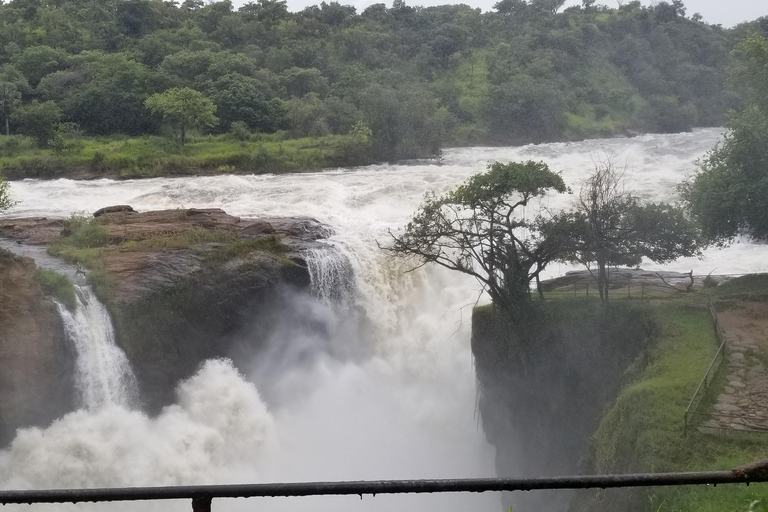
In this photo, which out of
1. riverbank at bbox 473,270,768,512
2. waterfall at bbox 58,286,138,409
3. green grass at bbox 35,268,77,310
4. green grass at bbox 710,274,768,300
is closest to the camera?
riverbank at bbox 473,270,768,512

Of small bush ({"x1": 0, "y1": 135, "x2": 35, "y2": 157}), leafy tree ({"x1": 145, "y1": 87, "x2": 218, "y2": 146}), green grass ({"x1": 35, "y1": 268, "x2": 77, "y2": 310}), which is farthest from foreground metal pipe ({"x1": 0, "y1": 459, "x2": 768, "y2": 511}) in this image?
leafy tree ({"x1": 145, "y1": 87, "x2": 218, "y2": 146})

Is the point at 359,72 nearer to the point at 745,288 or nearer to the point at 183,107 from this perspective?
the point at 183,107

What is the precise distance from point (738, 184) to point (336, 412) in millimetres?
10465

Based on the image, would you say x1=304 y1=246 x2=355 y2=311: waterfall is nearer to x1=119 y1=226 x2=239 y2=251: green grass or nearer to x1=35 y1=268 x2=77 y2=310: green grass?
x1=119 y1=226 x2=239 y2=251: green grass

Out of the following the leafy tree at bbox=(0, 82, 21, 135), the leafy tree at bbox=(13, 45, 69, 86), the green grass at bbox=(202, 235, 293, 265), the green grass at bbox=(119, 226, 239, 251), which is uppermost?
the leafy tree at bbox=(13, 45, 69, 86)

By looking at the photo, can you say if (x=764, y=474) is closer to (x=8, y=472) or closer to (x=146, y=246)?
(x=8, y=472)

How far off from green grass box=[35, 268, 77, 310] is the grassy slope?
33.7ft

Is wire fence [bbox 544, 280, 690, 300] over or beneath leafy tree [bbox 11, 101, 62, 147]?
beneath

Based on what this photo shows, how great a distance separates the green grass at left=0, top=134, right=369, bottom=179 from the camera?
3216 cm

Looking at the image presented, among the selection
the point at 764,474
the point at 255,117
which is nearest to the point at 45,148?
the point at 255,117

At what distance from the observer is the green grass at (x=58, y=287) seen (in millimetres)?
14164

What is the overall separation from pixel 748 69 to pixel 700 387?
10.7m

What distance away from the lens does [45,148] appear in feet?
113

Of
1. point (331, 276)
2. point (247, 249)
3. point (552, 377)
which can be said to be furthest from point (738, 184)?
point (247, 249)
